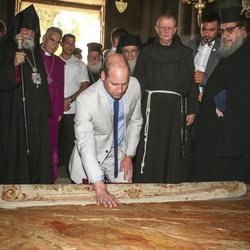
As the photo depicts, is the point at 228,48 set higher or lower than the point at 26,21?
lower

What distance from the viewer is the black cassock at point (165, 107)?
448 centimetres

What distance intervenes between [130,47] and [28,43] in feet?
4.45

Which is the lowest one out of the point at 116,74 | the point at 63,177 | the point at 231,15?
the point at 63,177

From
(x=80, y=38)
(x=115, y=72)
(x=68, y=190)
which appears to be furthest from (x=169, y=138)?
(x=80, y=38)

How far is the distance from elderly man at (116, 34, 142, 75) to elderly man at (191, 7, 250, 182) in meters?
1.38

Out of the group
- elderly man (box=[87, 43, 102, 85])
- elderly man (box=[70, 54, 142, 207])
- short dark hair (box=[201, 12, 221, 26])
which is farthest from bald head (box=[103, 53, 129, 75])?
elderly man (box=[87, 43, 102, 85])

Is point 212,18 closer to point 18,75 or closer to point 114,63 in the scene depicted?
point 114,63

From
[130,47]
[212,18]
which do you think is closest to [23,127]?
[130,47]

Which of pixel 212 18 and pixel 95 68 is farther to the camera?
pixel 95 68

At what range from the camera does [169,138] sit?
4551mm

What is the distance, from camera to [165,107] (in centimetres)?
449

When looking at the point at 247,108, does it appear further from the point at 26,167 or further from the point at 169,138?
the point at 26,167

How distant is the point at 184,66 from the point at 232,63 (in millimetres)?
623

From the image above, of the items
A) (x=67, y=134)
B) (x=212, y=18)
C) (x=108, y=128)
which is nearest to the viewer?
(x=108, y=128)
